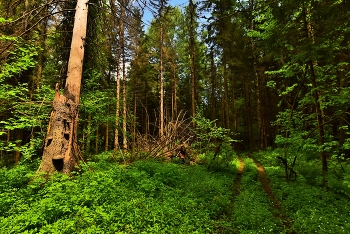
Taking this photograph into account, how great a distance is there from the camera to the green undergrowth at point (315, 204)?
437cm

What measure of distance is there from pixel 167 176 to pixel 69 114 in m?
3.74

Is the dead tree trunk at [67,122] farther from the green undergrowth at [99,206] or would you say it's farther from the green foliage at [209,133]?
the green foliage at [209,133]

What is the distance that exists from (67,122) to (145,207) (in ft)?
10.5

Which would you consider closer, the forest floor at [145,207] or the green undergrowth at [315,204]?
the forest floor at [145,207]

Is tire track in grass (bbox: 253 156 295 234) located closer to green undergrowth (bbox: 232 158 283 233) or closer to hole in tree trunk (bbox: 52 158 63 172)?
green undergrowth (bbox: 232 158 283 233)

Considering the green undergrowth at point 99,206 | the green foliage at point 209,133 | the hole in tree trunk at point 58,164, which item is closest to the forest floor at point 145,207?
the green undergrowth at point 99,206

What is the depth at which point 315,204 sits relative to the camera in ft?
18.2

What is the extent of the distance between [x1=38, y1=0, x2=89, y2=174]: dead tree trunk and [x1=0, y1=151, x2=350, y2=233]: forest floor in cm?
44

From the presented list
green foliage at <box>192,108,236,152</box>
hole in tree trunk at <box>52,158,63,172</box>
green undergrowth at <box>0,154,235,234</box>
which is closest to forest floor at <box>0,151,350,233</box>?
green undergrowth at <box>0,154,235,234</box>

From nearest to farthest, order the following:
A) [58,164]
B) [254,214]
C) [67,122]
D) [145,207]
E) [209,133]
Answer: [145,207]
[254,214]
[58,164]
[67,122]
[209,133]

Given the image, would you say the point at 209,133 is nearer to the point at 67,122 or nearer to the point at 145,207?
the point at 67,122

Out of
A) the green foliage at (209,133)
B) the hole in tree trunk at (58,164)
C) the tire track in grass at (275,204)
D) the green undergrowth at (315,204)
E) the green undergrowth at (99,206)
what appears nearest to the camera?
the green undergrowth at (99,206)

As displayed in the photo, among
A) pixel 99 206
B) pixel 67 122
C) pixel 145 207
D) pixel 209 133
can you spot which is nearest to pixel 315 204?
pixel 145 207

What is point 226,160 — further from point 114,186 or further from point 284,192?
point 114,186
